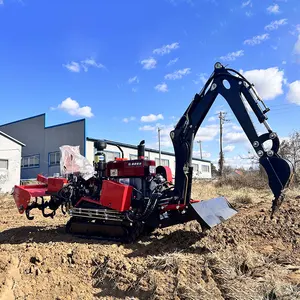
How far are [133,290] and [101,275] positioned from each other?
75 centimetres

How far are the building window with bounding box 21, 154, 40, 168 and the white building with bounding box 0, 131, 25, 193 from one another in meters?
5.60

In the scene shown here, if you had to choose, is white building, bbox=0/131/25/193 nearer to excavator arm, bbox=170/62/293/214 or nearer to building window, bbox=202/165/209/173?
excavator arm, bbox=170/62/293/214

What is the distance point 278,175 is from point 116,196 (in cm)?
296

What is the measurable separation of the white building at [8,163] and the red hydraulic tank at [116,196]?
64.8ft

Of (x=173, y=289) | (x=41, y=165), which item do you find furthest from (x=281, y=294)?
(x=41, y=165)

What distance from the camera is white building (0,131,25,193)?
23.8 metres

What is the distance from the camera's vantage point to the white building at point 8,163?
2378 centimetres

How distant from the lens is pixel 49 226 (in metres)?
8.74

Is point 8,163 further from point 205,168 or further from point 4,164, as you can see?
point 205,168

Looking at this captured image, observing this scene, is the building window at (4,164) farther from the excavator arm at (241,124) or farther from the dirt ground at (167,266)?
the excavator arm at (241,124)

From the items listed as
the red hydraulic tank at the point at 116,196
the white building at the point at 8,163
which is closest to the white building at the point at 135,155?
the red hydraulic tank at the point at 116,196

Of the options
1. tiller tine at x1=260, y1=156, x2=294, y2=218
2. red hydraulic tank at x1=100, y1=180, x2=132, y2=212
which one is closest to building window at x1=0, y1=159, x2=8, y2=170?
red hydraulic tank at x1=100, y1=180, x2=132, y2=212

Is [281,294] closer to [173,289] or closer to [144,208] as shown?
[173,289]

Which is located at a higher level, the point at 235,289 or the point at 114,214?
the point at 114,214
